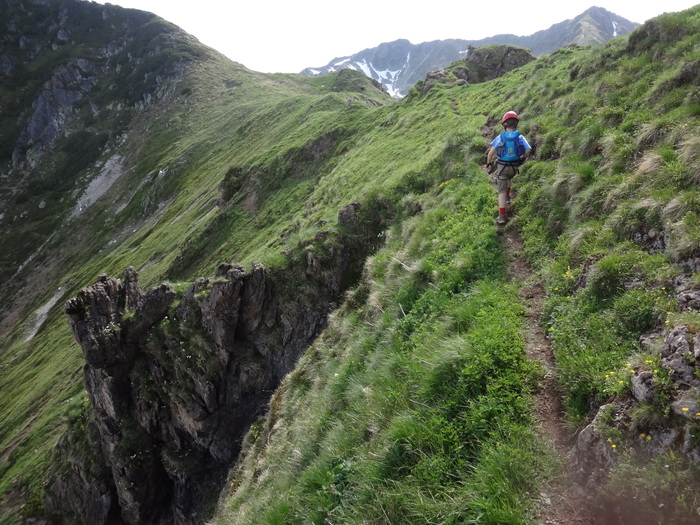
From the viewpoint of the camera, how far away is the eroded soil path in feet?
14.2

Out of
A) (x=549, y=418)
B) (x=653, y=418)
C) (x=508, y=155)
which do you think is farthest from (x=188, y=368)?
(x=653, y=418)

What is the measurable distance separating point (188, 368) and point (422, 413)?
23802mm

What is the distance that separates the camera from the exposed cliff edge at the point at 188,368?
24641 millimetres

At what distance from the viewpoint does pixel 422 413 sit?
249 inches

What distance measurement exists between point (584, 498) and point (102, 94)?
22959 centimetres

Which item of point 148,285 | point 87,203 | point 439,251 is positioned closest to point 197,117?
point 87,203

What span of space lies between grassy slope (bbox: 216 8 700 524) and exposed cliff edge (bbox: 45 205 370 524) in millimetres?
10458

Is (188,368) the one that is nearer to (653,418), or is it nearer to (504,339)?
(504,339)

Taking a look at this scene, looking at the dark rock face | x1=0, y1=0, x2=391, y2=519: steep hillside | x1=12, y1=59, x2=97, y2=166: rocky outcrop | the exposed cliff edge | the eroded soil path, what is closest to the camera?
the eroded soil path

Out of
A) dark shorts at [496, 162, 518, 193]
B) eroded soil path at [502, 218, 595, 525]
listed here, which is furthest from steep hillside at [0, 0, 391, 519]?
eroded soil path at [502, 218, 595, 525]

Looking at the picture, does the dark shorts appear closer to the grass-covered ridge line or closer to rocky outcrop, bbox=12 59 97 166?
the grass-covered ridge line

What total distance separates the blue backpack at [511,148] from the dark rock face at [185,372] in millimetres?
12805

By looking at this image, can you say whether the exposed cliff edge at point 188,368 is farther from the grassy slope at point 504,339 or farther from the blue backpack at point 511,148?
the blue backpack at point 511,148

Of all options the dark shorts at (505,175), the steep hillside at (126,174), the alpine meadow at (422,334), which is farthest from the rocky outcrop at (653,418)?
the steep hillside at (126,174)
